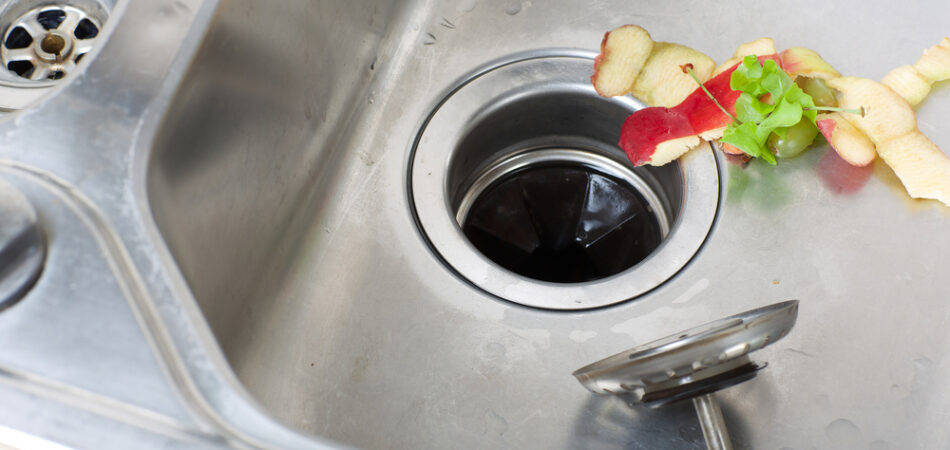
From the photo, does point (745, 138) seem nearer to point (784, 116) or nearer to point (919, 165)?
point (784, 116)

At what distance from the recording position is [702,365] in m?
0.45

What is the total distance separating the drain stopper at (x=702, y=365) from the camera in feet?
1.44

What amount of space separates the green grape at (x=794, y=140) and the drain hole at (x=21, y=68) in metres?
0.62

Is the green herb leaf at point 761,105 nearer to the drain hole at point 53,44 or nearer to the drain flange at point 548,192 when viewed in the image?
the drain flange at point 548,192

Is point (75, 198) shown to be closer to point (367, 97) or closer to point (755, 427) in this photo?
point (367, 97)

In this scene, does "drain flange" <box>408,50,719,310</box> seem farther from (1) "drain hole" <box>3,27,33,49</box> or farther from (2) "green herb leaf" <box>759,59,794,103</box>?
(1) "drain hole" <box>3,27,33,49</box>

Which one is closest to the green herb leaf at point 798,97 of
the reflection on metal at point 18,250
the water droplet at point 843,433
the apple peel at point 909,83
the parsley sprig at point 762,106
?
the parsley sprig at point 762,106

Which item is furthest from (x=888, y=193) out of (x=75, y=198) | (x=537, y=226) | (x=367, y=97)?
(x=75, y=198)

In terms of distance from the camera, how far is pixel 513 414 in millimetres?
560

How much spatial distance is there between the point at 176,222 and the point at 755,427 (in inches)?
16.3

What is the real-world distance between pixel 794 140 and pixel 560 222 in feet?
0.75

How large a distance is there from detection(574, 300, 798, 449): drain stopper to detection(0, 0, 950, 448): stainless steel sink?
0.05 m

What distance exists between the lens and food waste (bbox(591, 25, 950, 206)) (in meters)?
0.62

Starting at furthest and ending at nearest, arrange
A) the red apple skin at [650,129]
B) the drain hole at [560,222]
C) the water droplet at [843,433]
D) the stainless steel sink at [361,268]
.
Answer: the drain hole at [560,222] → the red apple skin at [650,129] → the water droplet at [843,433] → the stainless steel sink at [361,268]
